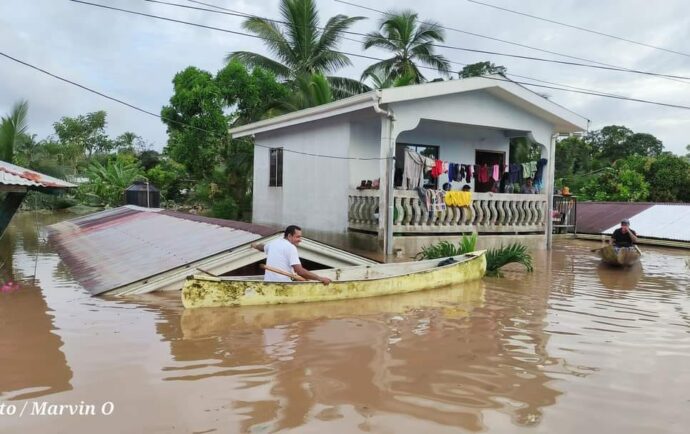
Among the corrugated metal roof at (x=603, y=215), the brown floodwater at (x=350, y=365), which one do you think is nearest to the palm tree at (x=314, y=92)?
the corrugated metal roof at (x=603, y=215)

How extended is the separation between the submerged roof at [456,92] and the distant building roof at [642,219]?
486 cm

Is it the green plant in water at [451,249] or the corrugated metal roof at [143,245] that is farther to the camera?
the green plant in water at [451,249]

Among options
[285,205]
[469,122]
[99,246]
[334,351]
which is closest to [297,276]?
[334,351]

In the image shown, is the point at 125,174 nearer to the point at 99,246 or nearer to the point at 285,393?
the point at 99,246

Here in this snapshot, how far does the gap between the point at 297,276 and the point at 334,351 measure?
202 centimetres

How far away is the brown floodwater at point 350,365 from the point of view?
395 centimetres

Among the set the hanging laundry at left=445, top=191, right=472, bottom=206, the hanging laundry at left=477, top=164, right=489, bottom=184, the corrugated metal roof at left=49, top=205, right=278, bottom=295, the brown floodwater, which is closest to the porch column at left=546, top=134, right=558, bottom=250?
the hanging laundry at left=477, top=164, right=489, bottom=184

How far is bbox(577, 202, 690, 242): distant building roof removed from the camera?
1741cm

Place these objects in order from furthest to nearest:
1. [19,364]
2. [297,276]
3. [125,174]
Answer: [125,174], [297,276], [19,364]

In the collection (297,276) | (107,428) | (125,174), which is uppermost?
(125,174)

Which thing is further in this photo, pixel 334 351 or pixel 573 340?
pixel 573 340

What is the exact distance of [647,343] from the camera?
19.9 feet

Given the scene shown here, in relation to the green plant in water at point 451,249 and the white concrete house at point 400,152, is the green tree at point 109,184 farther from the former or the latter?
the green plant in water at point 451,249

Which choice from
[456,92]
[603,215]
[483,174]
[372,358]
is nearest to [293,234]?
[372,358]
